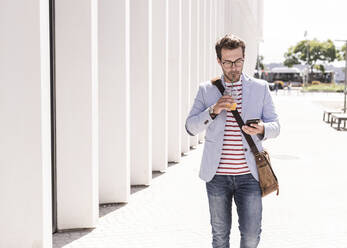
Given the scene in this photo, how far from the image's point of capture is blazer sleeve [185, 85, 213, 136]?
3783mm

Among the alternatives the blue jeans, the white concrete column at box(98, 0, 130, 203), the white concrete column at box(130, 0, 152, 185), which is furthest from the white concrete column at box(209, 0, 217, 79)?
the blue jeans

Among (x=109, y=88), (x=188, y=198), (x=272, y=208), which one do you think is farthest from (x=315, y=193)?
(x=109, y=88)

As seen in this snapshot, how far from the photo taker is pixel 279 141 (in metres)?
16.4

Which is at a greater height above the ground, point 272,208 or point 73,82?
point 73,82

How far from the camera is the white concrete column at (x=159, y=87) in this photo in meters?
10.5

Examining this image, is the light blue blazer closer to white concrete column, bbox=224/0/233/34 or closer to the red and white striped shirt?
the red and white striped shirt

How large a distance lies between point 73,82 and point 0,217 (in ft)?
6.15

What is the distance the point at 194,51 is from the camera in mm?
14719

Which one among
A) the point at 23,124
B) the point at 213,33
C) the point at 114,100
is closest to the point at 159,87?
the point at 114,100

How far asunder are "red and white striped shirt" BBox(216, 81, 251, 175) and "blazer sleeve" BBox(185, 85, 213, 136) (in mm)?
159

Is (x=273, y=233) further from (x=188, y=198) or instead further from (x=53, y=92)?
A: (x=53, y=92)

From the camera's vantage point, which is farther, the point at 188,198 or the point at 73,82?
the point at 188,198

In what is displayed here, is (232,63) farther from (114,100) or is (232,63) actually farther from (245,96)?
(114,100)

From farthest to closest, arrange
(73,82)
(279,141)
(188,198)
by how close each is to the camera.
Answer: (279,141)
(188,198)
(73,82)
